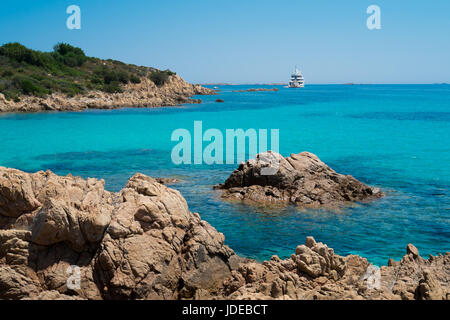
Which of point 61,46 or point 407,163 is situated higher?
point 61,46

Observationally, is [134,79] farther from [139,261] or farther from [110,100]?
[139,261]

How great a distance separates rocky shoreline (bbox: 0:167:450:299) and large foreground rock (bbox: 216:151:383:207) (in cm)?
813

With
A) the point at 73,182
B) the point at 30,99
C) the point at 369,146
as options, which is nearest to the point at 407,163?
the point at 369,146

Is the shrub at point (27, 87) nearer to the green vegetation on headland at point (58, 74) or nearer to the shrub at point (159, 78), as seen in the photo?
the green vegetation on headland at point (58, 74)

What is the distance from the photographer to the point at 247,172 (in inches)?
801

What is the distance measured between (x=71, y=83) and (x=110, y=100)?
26.6 feet

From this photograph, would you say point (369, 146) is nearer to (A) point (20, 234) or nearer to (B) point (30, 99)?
(A) point (20, 234)

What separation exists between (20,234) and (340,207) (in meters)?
12.8

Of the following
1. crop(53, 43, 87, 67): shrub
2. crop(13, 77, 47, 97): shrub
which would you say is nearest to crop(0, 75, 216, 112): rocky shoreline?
crop(13, 77, 47, 97): shrub

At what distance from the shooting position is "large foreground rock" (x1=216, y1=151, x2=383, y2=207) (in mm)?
19000

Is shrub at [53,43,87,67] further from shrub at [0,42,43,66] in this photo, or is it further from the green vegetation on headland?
shrub at [0,42,43,66]

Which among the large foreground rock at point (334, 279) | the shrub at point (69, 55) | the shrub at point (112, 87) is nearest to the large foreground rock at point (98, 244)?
the large foreground rock at point (334, 279)

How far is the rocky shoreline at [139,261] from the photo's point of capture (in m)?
9.16

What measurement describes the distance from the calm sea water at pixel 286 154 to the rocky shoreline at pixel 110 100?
5.30 meters
